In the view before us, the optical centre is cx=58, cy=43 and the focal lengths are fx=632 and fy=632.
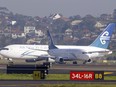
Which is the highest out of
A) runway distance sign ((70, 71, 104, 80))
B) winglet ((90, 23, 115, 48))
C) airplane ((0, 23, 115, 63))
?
winglet ((90, 23, 115, 48))

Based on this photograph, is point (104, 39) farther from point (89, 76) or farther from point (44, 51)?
point (89, 76)

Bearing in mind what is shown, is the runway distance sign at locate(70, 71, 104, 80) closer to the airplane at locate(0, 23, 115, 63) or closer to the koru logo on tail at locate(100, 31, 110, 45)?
the airplane at locate(0, 23, 115, 63)

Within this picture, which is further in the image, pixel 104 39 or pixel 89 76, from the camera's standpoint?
pixel 104 39

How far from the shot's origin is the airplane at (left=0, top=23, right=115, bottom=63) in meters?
139

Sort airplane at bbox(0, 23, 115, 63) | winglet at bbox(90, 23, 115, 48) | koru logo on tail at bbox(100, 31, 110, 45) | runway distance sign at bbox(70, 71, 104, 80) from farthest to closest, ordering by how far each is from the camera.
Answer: koru logo on tail at bbox(100, 31, 110, 45) < winglet at bbox(90, 23, 115, 48) < airplane at bbox(0, 23, 115, 63) < runway distance sign at bbox(70, 71, 104, 80)

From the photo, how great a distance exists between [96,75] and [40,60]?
271ft

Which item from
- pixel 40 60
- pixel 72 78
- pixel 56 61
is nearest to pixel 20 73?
pixel 72 78

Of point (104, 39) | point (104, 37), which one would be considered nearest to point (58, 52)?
point (104, 39)

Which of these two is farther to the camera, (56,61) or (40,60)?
(40,60)

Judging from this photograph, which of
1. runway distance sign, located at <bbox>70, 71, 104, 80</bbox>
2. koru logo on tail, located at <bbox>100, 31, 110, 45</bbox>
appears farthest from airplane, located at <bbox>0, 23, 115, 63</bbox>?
runway distance sign, located at <bbox>70, 71, 104, 80</bbox>

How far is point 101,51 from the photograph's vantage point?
486ft

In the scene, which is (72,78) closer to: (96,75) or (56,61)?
(96,75)

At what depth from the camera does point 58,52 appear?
14050 cm

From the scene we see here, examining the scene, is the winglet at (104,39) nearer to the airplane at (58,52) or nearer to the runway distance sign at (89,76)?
the airplane at (58,52)
